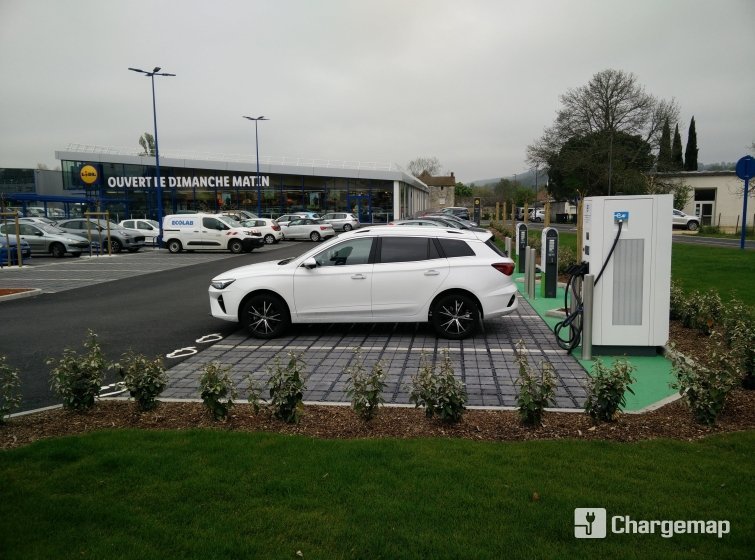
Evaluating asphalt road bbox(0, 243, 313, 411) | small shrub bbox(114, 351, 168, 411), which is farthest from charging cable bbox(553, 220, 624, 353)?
asphalt road bbox(0, 243, 313, 411)

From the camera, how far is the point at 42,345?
921cm

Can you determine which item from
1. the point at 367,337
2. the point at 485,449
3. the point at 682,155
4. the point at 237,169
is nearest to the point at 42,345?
the point at 367,337

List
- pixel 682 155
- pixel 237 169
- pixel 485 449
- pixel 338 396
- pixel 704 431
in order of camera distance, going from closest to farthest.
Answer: pixel 485 449
pixel 704 431
pixel 338 396
pixel 237 169
pixel 682 155

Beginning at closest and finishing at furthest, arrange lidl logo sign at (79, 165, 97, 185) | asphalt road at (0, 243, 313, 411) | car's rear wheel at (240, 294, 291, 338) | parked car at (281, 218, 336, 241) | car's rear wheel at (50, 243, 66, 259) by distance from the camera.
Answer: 1. asphalt road at (0, 243, 313, 411)
2. car's rear wheel at (240, 294, 291, 338)
3. car's rear wheel at (50, 243, 66, 259)
4. parked car at (281, 218, 336, 241)
5. lidl logo sign at (79, 165, 97, 185)

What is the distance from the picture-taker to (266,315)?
924 cm

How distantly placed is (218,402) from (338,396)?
1.43 meters

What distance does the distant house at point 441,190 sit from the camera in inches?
4695

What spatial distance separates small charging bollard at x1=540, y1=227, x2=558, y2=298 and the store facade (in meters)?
39.3

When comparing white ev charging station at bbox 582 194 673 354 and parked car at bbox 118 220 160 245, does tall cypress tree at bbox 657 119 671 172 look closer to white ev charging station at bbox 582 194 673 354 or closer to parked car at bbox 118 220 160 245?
parked car at bbox 118 220 160 245

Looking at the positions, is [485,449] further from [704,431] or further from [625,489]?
[704,431]

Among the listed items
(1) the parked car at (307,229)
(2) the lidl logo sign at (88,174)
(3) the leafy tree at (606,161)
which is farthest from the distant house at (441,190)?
(1) the parked car at (307,229)

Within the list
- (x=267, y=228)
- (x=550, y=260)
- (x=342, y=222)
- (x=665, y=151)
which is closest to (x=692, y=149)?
(x=665, y=151)

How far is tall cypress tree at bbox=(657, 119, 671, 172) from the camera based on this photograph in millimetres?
49469

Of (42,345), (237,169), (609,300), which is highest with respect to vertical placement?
(237,169)
